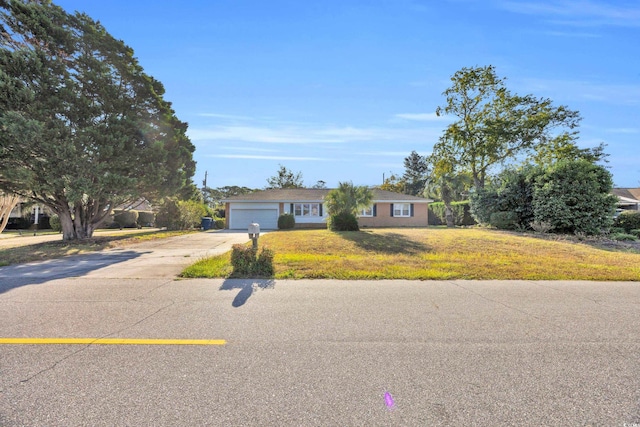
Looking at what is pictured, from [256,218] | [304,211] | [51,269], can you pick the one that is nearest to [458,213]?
[304,211]

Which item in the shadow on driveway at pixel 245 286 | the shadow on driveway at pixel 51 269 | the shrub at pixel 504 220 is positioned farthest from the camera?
the shrub at pixel 504 220

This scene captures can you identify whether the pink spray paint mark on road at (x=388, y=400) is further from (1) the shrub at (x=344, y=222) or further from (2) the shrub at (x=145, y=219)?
(2) the shrub at (x=145, y=219)

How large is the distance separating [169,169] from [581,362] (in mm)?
17453

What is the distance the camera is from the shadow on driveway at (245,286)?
5578mm

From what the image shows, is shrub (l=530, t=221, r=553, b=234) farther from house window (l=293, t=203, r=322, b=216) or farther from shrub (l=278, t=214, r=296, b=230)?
house window (l=293, t=203, r=322, b=216)

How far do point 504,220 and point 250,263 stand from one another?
57.1ft

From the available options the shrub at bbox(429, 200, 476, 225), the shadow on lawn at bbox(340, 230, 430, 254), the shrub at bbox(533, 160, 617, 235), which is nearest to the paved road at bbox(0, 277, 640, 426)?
the shadow on lawn at bbox(340, 230, 430, 254)

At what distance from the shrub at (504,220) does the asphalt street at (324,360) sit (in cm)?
1459

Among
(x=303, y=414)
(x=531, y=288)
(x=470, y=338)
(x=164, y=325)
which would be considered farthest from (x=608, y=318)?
(x=164, y=325)

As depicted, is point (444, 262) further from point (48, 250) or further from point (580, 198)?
point (48, 250)

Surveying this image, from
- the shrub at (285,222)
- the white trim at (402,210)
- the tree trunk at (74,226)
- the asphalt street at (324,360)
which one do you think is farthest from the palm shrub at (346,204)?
the asphalt street at (324,360)

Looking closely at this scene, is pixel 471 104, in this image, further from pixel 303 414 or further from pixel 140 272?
pixel 303 414

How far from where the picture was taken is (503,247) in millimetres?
12531

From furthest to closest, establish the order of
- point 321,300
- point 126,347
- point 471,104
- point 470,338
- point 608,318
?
point 471,104 < point 321,300 < point 608,318 < point 470,338 < point 126,347
